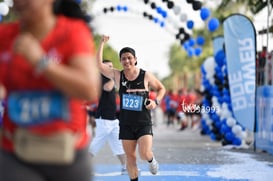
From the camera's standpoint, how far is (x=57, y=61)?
3.15m

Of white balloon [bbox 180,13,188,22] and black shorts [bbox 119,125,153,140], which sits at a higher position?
white balloon [bbox 180,13,188,22]

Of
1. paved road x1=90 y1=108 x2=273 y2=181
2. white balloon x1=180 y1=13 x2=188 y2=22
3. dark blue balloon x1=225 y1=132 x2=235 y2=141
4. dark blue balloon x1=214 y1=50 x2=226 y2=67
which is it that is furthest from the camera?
white balloon x1=180 y1=13 x2=188 y2=22

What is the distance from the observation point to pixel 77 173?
3305 mm

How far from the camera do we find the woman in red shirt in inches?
121

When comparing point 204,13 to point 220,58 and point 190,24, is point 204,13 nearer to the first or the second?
point 220,58

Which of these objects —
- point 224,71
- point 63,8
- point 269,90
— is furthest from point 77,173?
point 224,71

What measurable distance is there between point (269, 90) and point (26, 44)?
1164 centimetres

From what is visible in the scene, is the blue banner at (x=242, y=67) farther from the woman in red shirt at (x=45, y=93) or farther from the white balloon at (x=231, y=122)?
the woman in red shirt at (x=45, y=93)

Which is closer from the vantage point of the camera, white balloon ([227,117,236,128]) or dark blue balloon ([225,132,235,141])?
white balloon ([227,117,236,128])

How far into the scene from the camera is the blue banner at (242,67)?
1472 centimetres

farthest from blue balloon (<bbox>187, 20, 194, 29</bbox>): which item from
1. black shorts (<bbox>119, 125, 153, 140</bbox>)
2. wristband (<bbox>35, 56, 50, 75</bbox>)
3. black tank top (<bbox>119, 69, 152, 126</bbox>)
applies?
wristband (<bbox>35, 56, 50, 75</bbox>)

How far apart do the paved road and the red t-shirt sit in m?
6.46

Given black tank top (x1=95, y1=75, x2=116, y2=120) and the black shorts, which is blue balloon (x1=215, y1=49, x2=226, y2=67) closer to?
black tank top (x1=95, y1=75, x2=116, y2=120)

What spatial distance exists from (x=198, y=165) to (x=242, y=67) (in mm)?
3512
